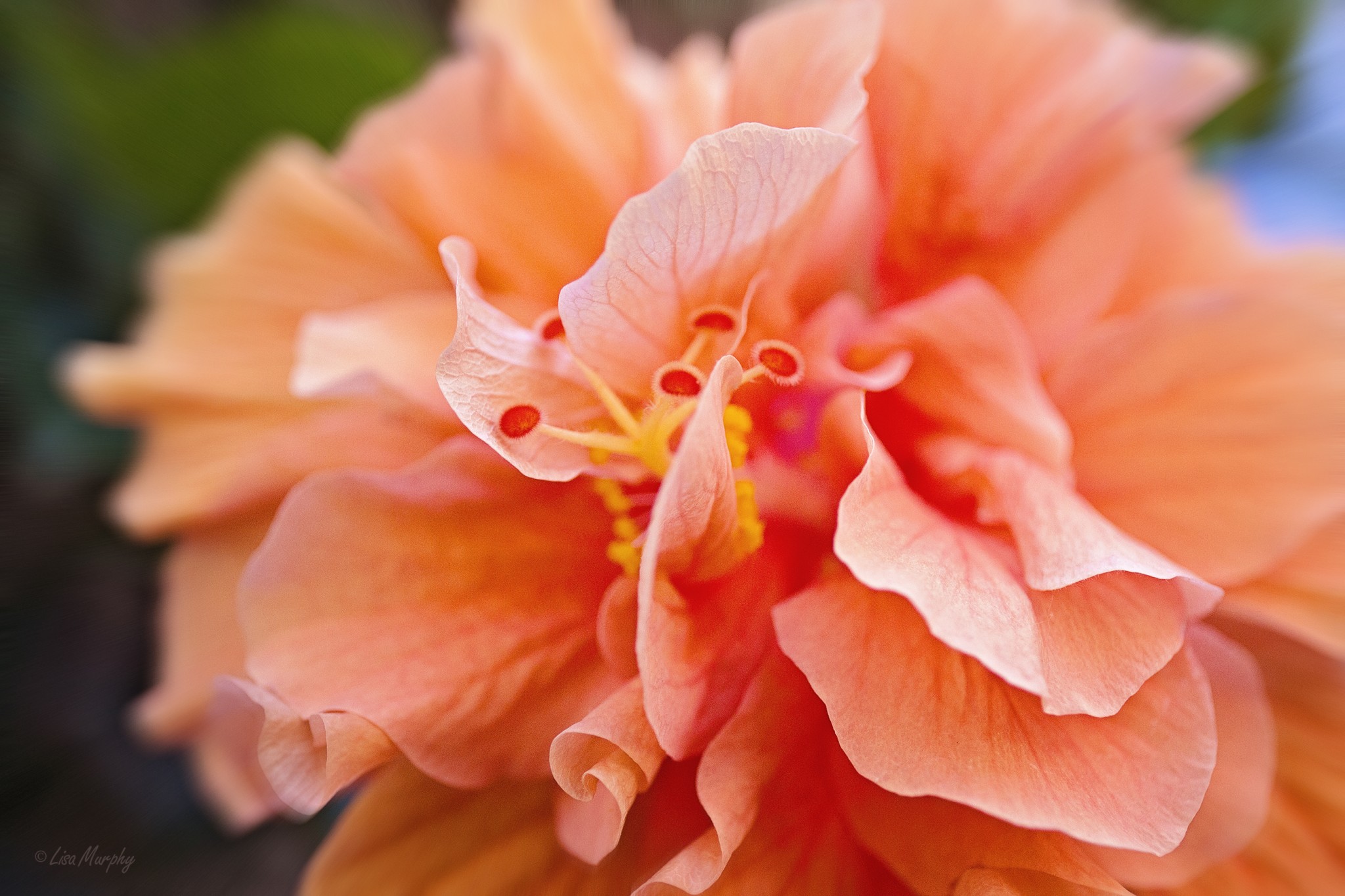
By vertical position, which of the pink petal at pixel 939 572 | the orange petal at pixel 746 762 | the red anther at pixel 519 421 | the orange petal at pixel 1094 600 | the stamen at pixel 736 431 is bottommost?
the orange petal at pixel 746 762

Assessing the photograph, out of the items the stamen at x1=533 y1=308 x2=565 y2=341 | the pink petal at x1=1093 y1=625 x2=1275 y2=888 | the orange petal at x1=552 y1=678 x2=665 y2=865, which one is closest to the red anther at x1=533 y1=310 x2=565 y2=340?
the stamen at x1=533 y1=308 x2=565 y2=341

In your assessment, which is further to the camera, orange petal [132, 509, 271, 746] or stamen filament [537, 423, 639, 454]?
orange petal [132, 509, 271, 746]

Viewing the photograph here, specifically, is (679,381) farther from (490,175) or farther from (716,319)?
(490,175)

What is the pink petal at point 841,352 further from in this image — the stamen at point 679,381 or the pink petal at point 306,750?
the pink petal at point 306,750

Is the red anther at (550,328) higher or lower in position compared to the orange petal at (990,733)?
higher

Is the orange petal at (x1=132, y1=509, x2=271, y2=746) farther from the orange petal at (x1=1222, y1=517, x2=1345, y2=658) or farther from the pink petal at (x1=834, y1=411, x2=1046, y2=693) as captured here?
the orange petal at (x1=1222, y1=517, x2=1345, y2=658)

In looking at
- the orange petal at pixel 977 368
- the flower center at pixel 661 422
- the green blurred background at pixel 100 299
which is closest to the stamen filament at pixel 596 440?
the flower center at pixel 661 422

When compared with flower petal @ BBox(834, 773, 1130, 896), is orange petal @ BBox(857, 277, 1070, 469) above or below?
above
